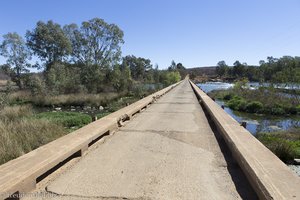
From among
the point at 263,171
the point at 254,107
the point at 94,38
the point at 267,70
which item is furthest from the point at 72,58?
the point at 267,70

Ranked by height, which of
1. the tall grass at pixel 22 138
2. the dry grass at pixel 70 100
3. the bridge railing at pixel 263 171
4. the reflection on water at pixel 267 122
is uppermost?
the bridge railing at pixel 263 171

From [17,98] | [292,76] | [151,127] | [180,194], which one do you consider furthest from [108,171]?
[17,98]

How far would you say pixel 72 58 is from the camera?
173ft

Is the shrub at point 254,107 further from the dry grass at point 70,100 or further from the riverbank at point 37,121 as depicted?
the dry grass at point 70,100

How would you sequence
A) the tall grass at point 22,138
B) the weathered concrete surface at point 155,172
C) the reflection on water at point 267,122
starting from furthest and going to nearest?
the reflection on water at point 267,122, the tall grass at point 22,138, the weathered concrete surface at point 155,172

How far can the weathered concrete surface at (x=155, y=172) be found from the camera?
397 cm

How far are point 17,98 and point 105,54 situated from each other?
18.5m

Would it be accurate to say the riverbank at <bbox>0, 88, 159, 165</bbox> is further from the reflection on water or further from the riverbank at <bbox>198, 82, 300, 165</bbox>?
the reflection on water

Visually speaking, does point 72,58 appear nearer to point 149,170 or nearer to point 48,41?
point 48,41

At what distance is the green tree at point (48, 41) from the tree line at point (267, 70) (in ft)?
106

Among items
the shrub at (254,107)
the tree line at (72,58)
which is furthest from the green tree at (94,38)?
the shrub at (254,107)

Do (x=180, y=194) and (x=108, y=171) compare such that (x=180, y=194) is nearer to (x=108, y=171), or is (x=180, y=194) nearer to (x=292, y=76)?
(x=108, y=171)

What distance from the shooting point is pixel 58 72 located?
132ft

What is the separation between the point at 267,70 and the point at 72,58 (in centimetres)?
6615
